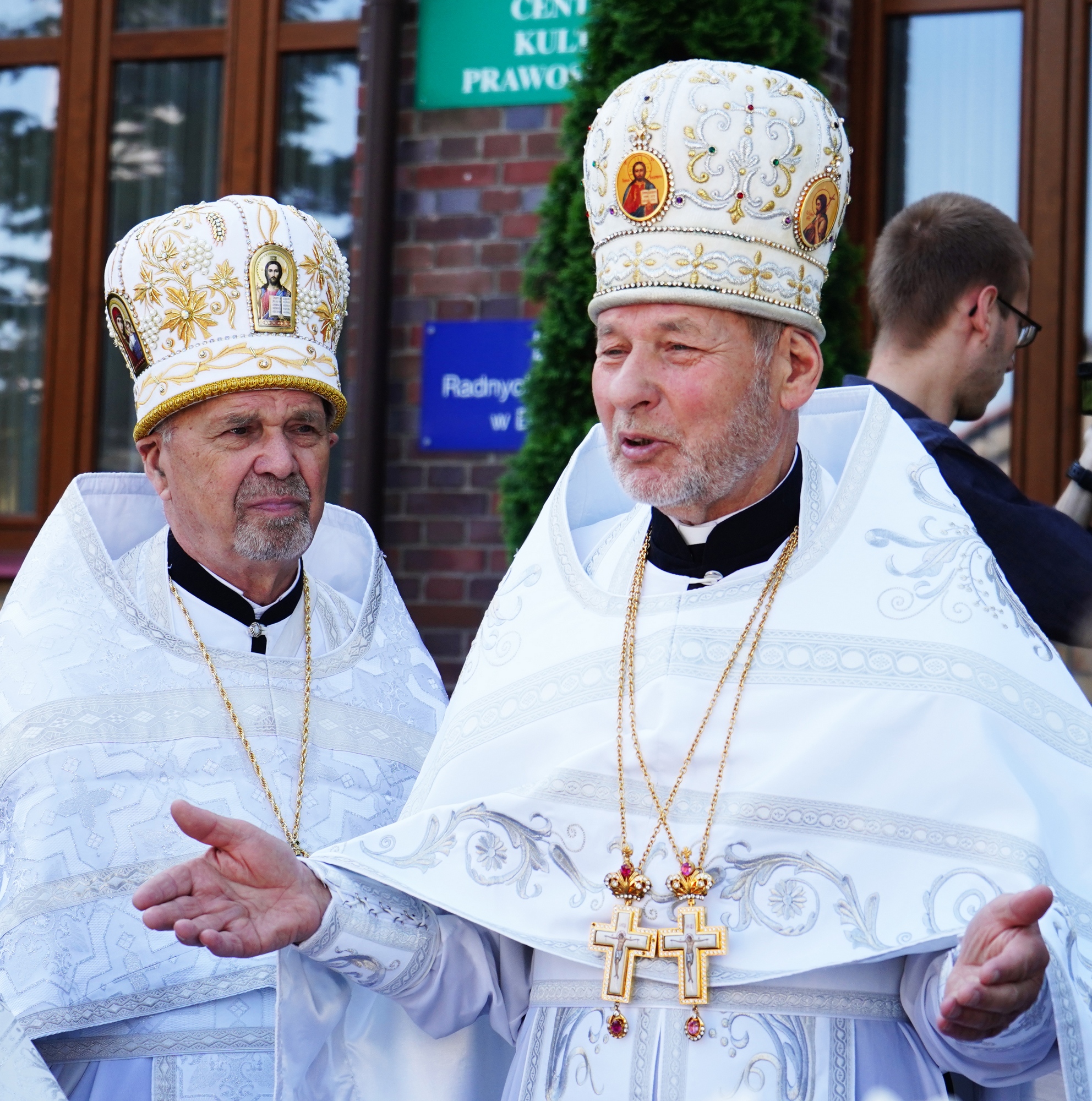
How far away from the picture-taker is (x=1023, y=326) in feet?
14.0

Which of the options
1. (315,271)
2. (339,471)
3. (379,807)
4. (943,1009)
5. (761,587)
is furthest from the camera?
(339,471)

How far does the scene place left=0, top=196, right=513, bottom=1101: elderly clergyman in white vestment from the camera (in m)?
3.16

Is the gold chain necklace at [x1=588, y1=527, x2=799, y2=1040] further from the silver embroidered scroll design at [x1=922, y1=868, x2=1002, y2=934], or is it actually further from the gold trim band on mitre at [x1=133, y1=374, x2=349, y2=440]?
the gold trim band on mitre at [x1=133, y1=374, x2=349, y2=440]

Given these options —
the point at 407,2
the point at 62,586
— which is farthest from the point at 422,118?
the point at 62,586

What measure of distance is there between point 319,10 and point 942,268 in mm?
3796

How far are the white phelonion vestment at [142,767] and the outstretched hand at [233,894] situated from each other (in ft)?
1.53

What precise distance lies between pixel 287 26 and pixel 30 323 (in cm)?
170

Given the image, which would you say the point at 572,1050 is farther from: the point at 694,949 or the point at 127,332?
the point at 127,332

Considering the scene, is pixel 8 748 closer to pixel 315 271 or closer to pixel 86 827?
pixel 86 827

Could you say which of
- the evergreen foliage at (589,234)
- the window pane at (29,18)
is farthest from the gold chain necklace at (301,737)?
the window pane at (29,18)

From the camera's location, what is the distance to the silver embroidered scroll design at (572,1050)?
263 cm

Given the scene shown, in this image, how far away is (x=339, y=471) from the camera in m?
7.06

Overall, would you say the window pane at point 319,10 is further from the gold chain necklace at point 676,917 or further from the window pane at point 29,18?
the gold chain necklace at point 676,917

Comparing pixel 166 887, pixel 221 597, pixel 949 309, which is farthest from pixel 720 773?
pixel 949 309
